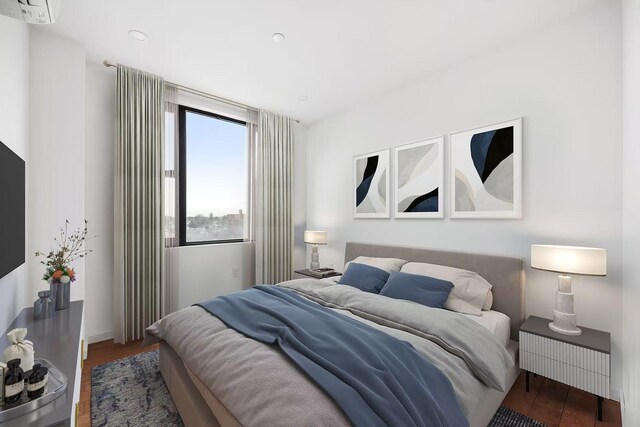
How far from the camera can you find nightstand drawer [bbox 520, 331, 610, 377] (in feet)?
5.56

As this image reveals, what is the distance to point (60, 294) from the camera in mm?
2062

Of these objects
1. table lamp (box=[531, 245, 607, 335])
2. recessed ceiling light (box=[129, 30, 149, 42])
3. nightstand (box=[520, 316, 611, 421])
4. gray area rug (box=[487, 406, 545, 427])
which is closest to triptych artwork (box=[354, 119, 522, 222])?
table lamp (box=[531, 245, 607, 335])

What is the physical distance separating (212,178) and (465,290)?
10.5ft

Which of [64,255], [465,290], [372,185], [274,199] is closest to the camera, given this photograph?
[465,290]

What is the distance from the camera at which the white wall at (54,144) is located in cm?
229

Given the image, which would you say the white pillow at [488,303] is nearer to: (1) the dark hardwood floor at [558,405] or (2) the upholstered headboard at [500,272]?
(2) the upholstered headboard at [500,272]

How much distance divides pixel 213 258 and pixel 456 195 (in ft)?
9.76

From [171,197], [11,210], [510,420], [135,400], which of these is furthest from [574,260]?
[171,197]

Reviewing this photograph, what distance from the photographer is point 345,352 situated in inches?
53.6

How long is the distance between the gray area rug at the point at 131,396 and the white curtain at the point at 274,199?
168 cm

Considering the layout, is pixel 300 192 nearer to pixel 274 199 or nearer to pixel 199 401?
pixel 274 199

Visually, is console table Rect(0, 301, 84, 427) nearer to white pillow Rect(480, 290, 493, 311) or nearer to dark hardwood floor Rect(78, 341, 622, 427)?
dark hardwood floor Rect(78, 341, 622, 427)

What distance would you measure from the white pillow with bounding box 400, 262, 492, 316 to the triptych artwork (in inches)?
23.1

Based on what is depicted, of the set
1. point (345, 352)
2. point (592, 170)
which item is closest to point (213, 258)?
point (345, 352)
